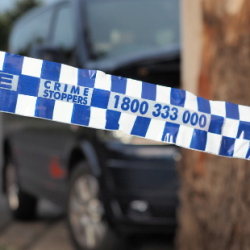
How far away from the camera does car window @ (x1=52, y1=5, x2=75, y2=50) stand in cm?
443

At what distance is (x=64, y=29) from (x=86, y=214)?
1778 mm

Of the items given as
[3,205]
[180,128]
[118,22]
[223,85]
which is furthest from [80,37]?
[3,205]

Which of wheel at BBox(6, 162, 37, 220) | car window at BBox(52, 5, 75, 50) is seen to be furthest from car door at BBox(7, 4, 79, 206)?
wheel at BBox(6, 162, 37, 220)

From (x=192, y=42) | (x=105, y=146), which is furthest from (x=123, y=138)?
(x=192, y=42)

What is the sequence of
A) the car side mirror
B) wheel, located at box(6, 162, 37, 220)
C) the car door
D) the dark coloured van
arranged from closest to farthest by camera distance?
the dark coloured van → the car side mirror → the car door → wheel, located at box(6, 162, 37, 220)

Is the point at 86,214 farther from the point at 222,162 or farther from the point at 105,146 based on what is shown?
the point at 222,162

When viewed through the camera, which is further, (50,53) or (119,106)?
(50,53)

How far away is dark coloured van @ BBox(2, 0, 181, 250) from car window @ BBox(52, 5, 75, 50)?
0.04 ft

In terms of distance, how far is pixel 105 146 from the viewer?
3.64m

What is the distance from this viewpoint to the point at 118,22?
4492 mm

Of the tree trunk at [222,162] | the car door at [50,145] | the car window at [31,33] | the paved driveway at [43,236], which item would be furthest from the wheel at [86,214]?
the car window at [31,33]

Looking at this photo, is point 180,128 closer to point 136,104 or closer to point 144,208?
point 136,104

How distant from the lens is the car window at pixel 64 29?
14.5ft

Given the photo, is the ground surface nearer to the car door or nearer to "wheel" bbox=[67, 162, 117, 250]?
"wheel" bbox=[67, 162, 117, 250]
